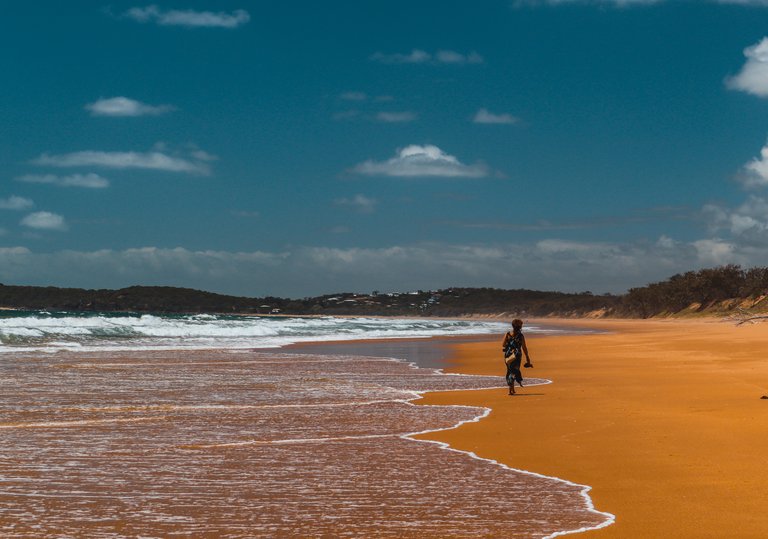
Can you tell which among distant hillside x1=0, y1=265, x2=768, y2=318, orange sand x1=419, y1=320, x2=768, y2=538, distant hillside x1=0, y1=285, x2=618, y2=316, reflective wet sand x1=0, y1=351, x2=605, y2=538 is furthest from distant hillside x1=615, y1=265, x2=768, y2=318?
reflective wet sand x1=0, y1=351, x2=605, y2=538

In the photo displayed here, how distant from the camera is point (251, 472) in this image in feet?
24.7

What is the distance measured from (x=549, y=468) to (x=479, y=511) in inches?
72.6

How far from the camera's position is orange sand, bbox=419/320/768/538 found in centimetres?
593

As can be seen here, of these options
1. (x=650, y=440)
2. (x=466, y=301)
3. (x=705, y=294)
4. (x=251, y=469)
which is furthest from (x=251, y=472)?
(x=466, y=301)

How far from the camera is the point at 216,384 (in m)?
16.5

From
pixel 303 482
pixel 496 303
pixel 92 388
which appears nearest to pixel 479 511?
pixel 303 482

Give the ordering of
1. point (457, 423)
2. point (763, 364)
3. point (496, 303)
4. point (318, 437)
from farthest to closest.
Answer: point (496, 303), point (763, 364), point (457, 423), point (318, 437)

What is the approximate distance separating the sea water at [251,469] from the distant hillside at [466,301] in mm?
59313

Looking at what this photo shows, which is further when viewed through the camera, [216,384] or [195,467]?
[216,384]

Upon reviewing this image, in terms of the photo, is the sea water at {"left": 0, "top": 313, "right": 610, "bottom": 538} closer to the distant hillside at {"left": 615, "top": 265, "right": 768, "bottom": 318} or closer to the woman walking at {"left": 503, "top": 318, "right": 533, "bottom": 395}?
the woman walking at {"left": 503, "top": 318, "right": 533, "bottom": 395}

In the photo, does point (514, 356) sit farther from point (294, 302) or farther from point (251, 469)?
point (294, 302)

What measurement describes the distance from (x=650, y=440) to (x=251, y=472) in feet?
14.1

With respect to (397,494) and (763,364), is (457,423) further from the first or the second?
(763,364)

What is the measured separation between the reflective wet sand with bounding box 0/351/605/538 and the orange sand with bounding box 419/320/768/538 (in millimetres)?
452
